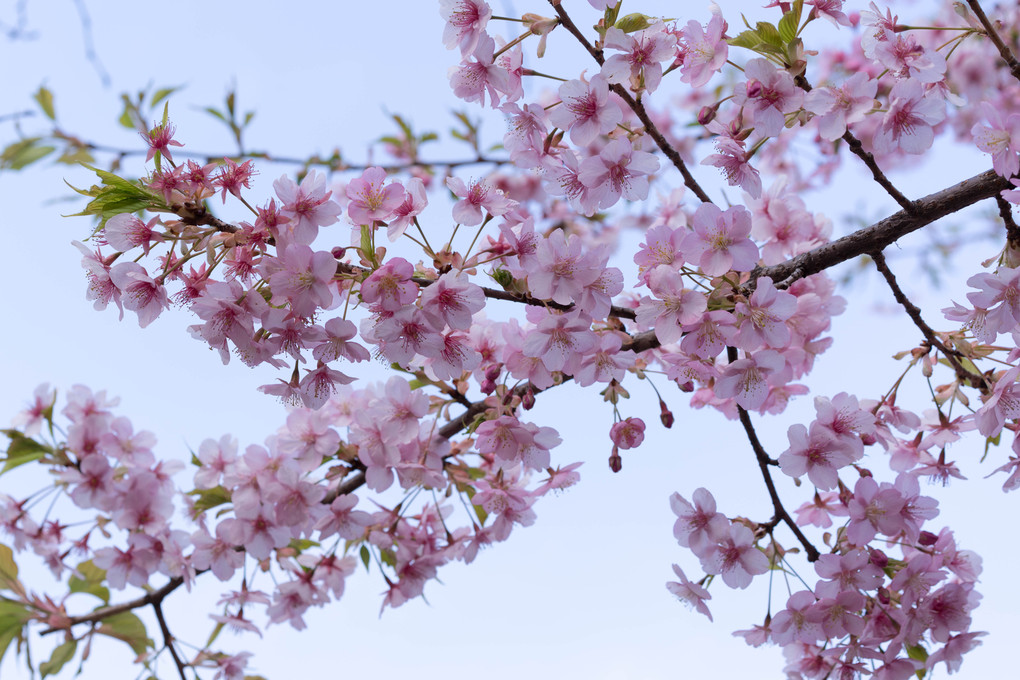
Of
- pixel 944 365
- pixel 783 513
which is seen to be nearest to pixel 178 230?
pixel 783 513

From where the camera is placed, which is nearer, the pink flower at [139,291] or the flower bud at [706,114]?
the pink flower at [139,291]

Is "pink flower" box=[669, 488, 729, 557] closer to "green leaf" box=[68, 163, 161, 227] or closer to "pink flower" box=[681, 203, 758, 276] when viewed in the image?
"pink flower" box=[681, 203, 758, 276]

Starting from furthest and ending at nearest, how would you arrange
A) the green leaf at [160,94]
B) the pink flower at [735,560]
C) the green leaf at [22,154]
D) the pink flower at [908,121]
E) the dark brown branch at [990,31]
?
the green leaf at [22,154] < the green leaf at [160,94] < the pink flower at [735,560] < the pink flower at [908,121] < the dark brown branch at [990,31]

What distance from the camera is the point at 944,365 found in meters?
1.94

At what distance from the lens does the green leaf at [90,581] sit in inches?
100

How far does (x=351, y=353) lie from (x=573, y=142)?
621mm

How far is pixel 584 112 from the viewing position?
150cm

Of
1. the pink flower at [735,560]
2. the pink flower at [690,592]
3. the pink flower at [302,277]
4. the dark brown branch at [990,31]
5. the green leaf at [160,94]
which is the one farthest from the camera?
the green leaf at [160,94]

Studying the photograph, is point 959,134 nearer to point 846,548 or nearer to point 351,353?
point 846,548

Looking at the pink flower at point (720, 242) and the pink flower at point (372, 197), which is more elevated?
the pink flower at point (720, 242)

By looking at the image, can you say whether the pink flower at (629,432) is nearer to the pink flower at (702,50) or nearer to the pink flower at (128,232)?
the pink flower at (702,50)

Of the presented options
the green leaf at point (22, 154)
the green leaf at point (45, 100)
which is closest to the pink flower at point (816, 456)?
the green leaf at point (22, 154)

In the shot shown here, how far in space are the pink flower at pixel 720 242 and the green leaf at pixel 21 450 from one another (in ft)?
7.35

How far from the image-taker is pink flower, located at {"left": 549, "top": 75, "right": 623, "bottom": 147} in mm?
1456
